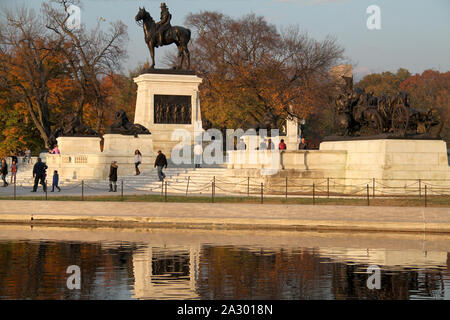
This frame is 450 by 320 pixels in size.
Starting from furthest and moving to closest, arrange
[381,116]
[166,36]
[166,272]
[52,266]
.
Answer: [166,36] → [381,116] → [52,266] → [166,272]

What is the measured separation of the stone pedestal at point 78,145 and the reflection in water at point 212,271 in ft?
87.9

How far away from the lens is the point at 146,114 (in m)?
46.8

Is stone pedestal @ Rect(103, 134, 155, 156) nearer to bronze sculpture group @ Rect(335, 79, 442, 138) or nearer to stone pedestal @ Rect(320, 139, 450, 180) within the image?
bronze sculpture group @ Rect(335, 79, 442, 138)

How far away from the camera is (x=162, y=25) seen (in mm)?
48531

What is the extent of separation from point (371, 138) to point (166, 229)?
46.1 feet

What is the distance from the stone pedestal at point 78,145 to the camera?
45594 millimetres

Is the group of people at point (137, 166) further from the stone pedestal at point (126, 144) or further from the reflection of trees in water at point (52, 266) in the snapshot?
the reflection of trees in water at point (52, 266)

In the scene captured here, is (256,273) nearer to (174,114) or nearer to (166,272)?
(166,272)

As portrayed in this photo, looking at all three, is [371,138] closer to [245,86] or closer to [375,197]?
[375,197]

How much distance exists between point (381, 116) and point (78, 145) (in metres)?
19.8

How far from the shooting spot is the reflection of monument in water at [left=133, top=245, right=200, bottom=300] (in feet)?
41.5

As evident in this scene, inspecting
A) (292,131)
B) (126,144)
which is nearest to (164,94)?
(126,144)

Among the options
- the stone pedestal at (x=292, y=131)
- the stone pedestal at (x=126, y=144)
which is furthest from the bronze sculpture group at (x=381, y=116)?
the stone pedestal at (x=292, y=131)
